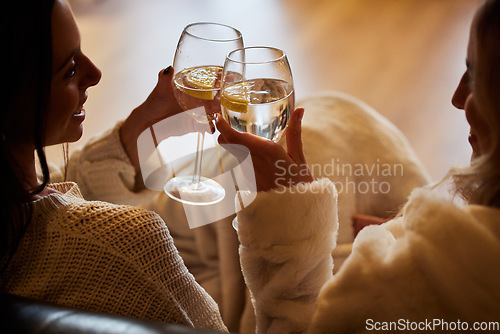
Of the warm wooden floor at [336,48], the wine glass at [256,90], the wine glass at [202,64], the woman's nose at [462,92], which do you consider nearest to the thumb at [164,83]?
the wine glass at [202,64]

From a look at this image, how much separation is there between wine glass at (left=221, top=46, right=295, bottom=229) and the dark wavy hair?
295 mm

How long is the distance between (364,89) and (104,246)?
2.21 metres

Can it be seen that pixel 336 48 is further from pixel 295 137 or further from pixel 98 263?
pixel 98 263

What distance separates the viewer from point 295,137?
0.96 metres

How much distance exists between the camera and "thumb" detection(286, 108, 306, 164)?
956 millimetres

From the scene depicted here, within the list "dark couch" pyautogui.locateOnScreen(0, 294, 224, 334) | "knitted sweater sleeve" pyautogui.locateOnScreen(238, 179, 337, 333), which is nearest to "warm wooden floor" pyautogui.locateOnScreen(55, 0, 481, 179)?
"knitted sweater sleeve" pyautogui.locateOnScreen(238, 179, 337, 333)

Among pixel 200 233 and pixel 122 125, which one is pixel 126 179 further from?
pixel 200 233

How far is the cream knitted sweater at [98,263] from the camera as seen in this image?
0.78m

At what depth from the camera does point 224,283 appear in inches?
55.7

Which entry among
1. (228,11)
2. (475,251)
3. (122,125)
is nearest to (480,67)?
(475,251)

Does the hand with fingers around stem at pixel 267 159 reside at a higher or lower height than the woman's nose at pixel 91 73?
lower

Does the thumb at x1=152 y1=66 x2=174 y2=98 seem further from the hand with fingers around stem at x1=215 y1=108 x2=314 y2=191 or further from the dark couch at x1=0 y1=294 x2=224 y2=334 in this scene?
the dark couch at x1=0 y1=294 x2=224 y2=334

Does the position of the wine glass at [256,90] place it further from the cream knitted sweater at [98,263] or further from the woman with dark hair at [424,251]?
the cream knitted sweater at [98,263]

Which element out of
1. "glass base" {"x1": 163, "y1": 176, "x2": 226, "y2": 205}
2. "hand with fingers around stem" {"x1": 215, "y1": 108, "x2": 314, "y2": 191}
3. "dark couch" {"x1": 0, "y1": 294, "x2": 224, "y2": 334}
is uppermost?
"hand with fingers around stem" {"x1": 215, "y1": 108, "x2": 314, "y2": 191}
